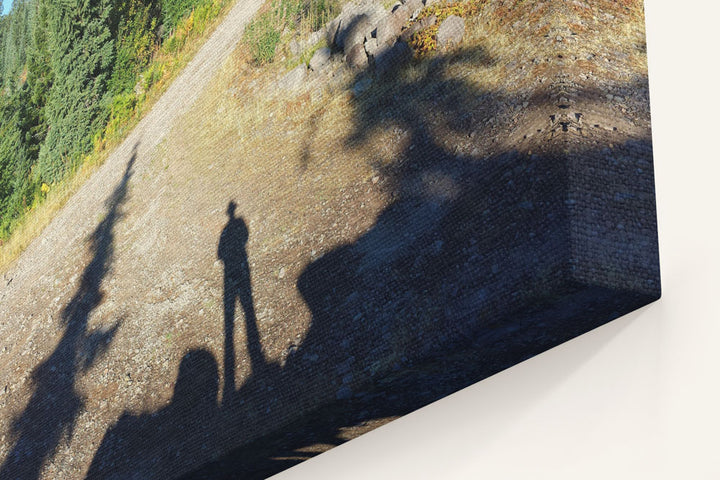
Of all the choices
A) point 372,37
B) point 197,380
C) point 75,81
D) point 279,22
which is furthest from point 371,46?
point 75,81

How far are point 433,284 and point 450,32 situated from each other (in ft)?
6.41

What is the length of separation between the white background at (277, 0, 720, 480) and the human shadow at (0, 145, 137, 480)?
12.3ft

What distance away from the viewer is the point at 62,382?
702 cm

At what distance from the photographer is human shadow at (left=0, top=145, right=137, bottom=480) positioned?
6773mm

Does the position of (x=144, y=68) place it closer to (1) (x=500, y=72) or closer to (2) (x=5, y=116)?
(2) (x=5, y=116)

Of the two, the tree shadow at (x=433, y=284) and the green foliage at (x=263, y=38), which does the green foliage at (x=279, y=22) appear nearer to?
the green foliage at (x=263, y=38)

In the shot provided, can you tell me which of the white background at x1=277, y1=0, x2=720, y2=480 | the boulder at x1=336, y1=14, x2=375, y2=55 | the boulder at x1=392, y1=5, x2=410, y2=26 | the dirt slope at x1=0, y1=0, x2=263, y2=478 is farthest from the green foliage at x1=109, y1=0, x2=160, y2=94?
the white background at x1=277, y1=0, x2=720, y2=480

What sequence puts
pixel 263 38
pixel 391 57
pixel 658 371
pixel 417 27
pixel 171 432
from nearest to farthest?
pixel 658 371
pixel 417 27
pixel 391 57
pixel 171 432
pixel 263 38

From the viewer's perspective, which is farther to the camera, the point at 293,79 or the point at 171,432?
the point at 293,79

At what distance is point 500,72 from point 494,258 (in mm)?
1355

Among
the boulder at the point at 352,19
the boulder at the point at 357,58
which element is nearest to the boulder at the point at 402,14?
the boulder at the point at 352,19

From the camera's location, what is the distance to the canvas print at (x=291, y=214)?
4473mm

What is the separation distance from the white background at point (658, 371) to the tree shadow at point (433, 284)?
137 mm

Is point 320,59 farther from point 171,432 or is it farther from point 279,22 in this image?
point 171,432
